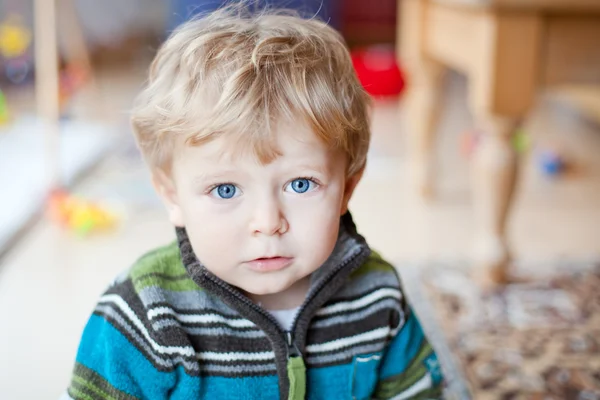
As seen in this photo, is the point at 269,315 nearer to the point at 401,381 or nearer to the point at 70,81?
the point at 401,381

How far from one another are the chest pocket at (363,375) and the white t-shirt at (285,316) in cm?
8

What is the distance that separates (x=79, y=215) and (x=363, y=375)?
1.09m

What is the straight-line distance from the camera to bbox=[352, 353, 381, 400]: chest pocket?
0.80 meters

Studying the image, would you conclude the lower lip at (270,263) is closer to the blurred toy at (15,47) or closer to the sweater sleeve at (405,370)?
the sweater sleeve at (405,370)

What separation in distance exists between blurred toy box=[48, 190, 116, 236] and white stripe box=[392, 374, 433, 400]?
1.07 m

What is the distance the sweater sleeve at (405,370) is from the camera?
0.83m

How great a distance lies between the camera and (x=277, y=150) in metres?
0.68

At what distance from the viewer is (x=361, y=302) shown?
0.83 metres

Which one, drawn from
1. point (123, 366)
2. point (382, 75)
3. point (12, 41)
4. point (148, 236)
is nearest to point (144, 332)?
point (123, 366)

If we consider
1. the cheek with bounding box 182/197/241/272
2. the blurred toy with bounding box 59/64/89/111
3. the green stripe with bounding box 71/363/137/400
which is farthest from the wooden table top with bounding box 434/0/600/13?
the blurred toy with bounding box 59/64/89/111

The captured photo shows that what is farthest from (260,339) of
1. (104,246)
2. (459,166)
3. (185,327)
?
(459,166)

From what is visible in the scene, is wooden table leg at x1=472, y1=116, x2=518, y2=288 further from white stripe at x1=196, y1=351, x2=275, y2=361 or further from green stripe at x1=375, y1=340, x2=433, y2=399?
white stripe at x1=196, y1=351, x2=275, y2=361

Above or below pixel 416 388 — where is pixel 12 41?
above

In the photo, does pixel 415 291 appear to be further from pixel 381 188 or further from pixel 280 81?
pixel 280 81
